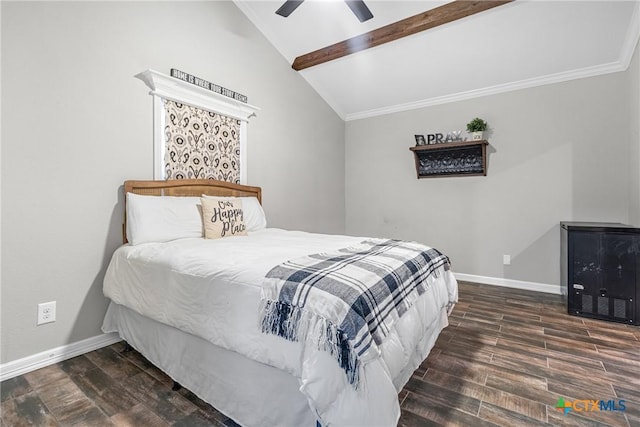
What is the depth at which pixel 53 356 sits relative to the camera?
1.98 metres

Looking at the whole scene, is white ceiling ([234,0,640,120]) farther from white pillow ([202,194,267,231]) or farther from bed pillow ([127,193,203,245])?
bed pillow ([127,193,203,245])

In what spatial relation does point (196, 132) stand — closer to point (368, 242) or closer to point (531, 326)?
point (368, 242)

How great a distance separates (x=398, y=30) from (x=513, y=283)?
316 centimetres

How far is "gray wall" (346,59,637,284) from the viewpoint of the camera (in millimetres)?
3197

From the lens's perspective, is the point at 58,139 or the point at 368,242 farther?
the point at 368,242

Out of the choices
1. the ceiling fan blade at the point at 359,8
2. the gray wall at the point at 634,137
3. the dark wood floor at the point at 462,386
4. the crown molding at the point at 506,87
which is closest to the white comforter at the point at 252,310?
the dark wood floor at the point at 462,386

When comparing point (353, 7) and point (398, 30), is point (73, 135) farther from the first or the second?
point (398, 30)

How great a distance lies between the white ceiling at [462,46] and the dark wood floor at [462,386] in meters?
2.63

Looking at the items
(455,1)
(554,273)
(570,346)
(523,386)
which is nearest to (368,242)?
(523,386)

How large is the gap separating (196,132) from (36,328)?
6.03 ft

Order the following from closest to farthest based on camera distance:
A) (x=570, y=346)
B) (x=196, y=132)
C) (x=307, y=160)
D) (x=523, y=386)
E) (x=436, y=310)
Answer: (x=523, y=386)
(x=436, y=310)
(x=570, y=346)
(x=196, y=132)
(x=307, y=160)

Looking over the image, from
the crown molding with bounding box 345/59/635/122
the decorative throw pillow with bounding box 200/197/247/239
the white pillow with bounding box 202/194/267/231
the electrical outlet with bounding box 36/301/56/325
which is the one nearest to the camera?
the electrical outlet with bounding box 36/301/56/325

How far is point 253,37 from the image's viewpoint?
11.3 ft

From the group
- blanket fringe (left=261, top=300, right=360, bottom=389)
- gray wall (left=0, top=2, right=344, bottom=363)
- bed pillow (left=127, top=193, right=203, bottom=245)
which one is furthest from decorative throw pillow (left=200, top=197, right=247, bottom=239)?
blanket fringe (left=261, top=300, right=360, bottom=389)
